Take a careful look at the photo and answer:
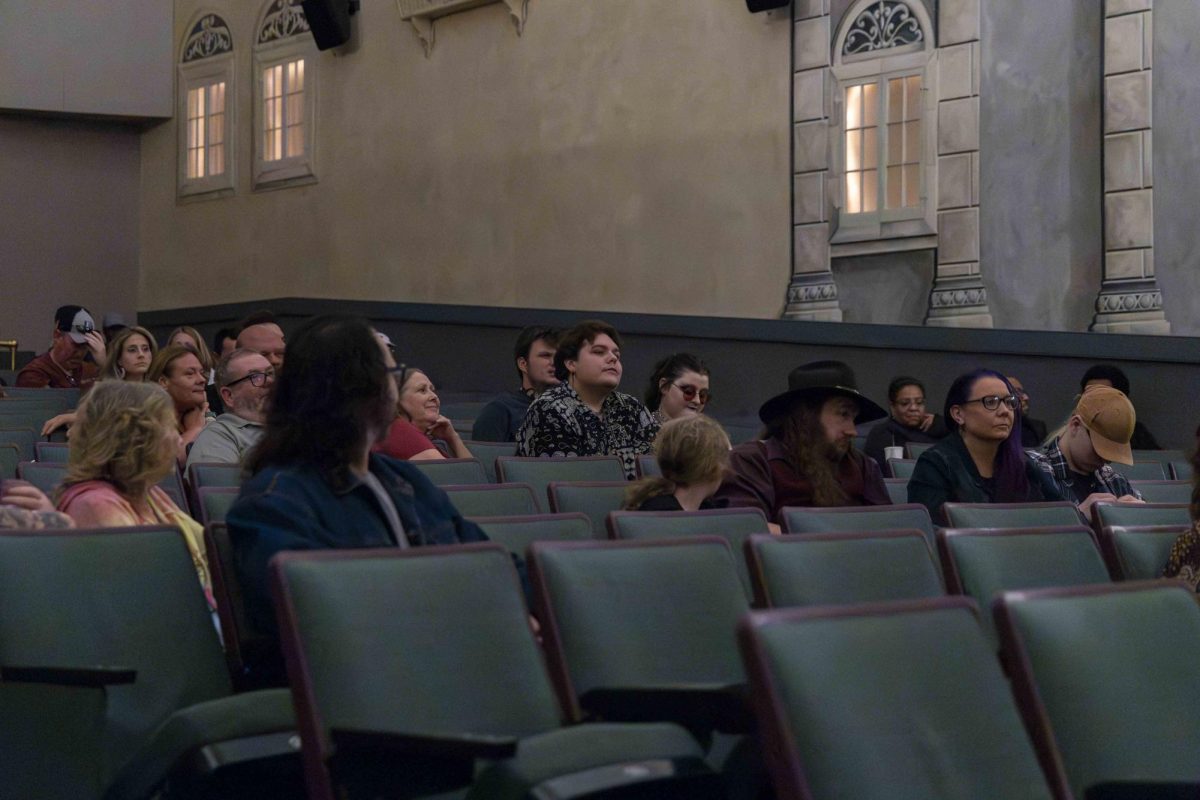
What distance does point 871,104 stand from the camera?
9.65 meters

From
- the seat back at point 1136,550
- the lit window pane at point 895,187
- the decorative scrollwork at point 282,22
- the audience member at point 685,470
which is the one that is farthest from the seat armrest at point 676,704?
the decorative scrollwork at point 282,22

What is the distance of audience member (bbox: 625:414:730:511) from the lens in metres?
3.99

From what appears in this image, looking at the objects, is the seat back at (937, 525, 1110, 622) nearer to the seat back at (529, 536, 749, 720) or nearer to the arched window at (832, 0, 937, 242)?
the seat back at (529, 536, 749, 720)

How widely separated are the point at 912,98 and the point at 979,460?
5252mm

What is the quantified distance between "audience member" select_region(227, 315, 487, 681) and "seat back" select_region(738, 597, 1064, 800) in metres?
0.96

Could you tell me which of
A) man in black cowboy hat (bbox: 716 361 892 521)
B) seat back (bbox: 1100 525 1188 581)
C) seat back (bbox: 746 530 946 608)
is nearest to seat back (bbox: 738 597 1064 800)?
seat back (bbox: 746 530 946 608)

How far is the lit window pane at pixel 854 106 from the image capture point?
970 cm

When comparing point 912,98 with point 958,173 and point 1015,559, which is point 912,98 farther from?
point 1015,559

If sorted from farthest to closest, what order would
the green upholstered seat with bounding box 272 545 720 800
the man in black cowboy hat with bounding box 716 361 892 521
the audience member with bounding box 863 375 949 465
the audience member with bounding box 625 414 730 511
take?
the audience member with bounding box 863 375 949 465, the man in black cowboy hat with bounding box 716 361 892 521, the audience member with bounding box 625 414 730 511, the green upholstered seat with bounding box 272 545 720 800

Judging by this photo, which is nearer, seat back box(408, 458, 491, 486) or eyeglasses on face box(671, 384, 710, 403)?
seat back box(408, 458, 491, 486)

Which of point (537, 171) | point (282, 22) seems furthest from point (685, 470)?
point (282, 22)

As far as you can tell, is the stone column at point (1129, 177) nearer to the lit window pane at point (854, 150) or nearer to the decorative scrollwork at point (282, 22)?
the lit window pane at point (854, 150)

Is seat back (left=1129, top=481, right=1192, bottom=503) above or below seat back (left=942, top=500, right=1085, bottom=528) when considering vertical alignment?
below

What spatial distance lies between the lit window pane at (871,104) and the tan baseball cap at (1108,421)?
4983 mm
